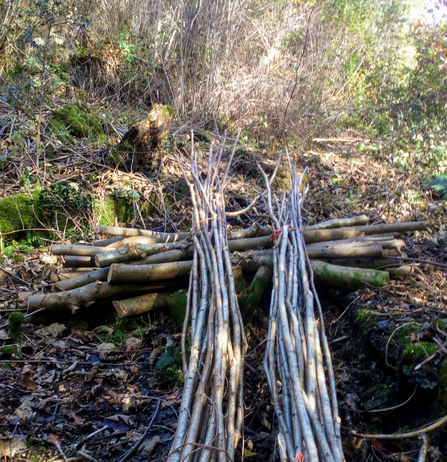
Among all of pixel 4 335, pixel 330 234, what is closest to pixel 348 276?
pixel 330 234

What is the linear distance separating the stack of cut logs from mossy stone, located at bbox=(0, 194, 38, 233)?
4.29ft

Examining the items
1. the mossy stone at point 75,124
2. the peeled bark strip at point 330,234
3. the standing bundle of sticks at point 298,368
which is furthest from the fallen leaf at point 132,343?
the mossy stone at point 75,124

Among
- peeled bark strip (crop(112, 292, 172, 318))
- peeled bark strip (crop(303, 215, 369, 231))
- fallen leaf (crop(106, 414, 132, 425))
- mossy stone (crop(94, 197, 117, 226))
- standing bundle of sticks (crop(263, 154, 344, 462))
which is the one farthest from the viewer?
mossy stone (crop(94, 197, 117, 226))

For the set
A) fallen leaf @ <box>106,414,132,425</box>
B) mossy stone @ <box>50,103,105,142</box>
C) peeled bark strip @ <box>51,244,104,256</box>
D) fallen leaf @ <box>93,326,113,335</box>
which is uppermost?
→ mossy stone @ <box>50,103,105,142</box>

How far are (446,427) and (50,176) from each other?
18.3ft

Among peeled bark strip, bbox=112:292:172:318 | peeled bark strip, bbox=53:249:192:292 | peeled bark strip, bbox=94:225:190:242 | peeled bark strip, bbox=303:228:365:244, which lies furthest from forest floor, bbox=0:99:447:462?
peeled bark strip, bbox=94:225:190:242

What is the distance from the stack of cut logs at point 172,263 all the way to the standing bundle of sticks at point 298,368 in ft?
1.11

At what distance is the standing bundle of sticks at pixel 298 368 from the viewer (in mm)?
2051

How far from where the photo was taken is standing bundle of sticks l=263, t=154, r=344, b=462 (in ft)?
6.73

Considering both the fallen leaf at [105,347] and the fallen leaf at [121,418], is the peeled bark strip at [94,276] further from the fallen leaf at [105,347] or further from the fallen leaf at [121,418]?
the fallen leaf at [121,418]

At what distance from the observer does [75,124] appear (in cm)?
695

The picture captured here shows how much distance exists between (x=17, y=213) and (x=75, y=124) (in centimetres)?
243

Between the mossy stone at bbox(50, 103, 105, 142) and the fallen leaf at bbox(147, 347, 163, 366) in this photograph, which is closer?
the fallen leaf at bbox(147, 347, 163, 366)

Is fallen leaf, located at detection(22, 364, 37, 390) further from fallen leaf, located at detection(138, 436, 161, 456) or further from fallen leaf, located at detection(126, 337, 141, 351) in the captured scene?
fallen leaf, located at detection(138, 436, 161, 456)
